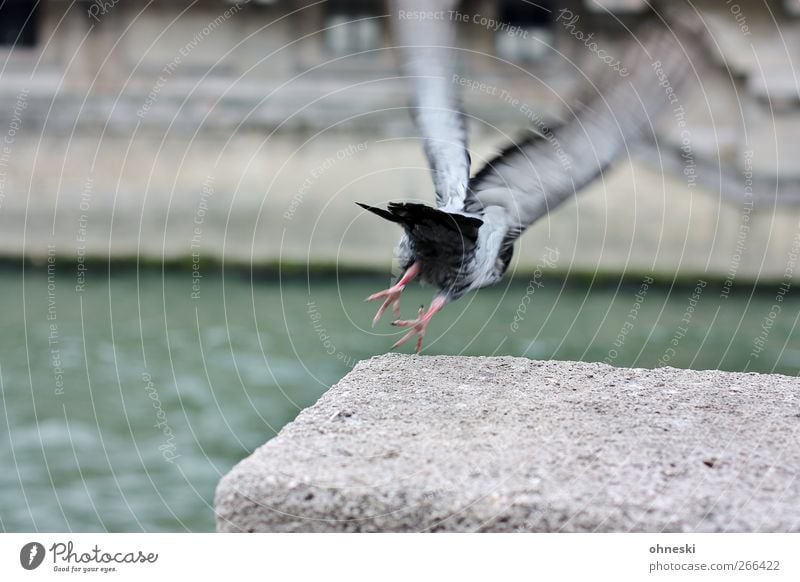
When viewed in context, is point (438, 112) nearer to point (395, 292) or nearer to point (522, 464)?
point (395, 292)

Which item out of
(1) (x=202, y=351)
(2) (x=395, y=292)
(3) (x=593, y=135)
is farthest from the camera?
(1) (x=202, y=351)

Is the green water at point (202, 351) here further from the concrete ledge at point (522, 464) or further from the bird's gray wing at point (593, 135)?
the concrete ledge at point (522, 464)

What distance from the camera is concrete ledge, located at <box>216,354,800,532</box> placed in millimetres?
1226

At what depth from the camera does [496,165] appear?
180cm

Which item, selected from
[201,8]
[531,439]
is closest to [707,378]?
[531,439]

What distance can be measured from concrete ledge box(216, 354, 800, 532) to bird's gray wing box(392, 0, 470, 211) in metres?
0.40

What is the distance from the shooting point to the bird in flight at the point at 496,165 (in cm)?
172

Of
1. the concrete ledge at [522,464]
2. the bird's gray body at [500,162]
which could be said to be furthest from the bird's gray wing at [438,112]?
the concrete ledge at [522,464]

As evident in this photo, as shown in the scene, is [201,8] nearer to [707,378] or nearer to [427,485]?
[707,378]

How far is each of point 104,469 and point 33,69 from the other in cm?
319

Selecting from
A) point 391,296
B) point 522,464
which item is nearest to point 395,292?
point 391,296

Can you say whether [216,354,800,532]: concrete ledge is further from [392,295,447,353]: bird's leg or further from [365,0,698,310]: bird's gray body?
[365,0,698,310]: bird's gray body

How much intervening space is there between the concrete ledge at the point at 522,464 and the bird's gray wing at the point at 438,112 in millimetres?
398

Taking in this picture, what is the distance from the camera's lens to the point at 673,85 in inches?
69.0
